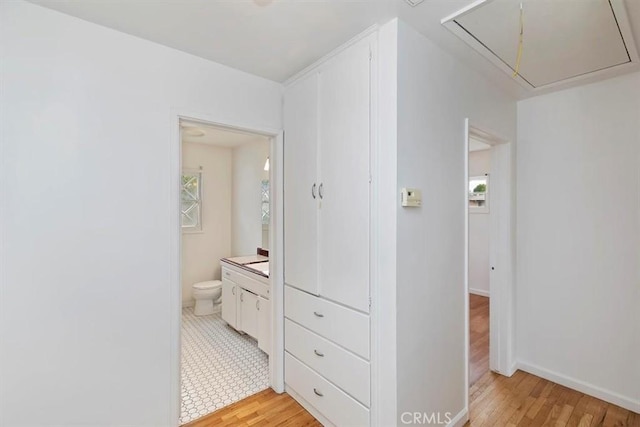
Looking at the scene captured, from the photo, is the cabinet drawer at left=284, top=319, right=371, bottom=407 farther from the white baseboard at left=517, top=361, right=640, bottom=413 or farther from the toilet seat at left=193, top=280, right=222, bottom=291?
the toilet seat at left=193, top=280, right=222, bottom=291

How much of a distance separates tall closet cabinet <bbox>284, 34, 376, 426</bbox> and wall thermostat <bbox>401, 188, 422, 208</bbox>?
22 cm

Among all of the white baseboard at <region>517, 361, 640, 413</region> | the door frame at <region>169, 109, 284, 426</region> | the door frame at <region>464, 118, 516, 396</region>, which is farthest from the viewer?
the door frame at <region>464, 118, 516, 396</region>

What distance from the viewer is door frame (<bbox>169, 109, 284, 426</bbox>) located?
73.3 inches

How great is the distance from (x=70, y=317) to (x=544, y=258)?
11.3ft

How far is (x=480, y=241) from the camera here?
16.8 feet

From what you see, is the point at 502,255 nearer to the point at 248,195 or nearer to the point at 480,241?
the point at 480,241

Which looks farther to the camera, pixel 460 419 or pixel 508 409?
pixel 508 409

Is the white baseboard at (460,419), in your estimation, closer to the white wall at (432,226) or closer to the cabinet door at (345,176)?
the white wall at (432,226)

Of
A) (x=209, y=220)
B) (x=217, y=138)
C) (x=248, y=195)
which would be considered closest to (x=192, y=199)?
(x=209, y=220)

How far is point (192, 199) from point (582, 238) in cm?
462

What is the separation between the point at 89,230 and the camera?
161 cm

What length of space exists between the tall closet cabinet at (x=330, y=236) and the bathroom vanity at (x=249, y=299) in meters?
0.45

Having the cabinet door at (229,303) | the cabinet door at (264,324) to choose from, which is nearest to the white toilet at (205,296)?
the cabinet door at (229,303)
